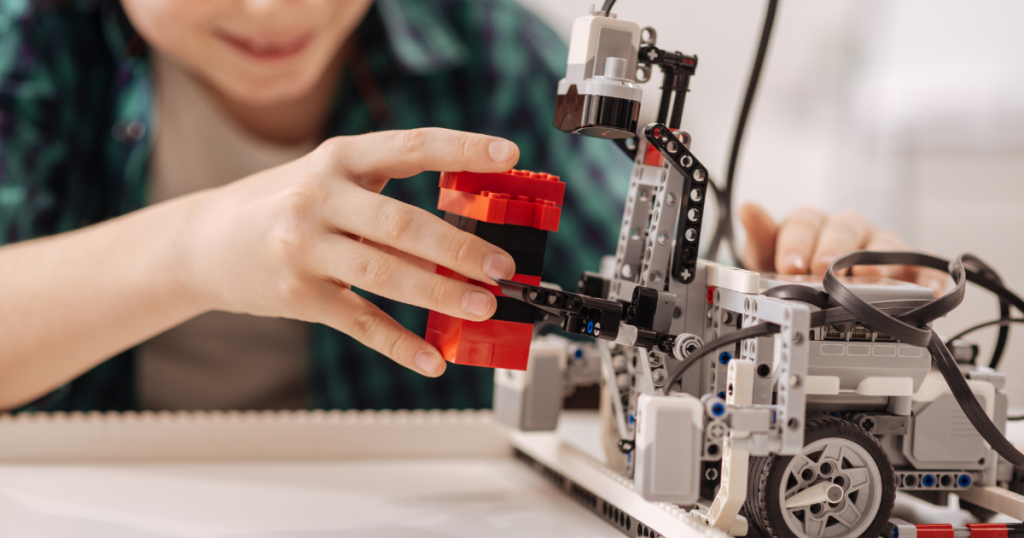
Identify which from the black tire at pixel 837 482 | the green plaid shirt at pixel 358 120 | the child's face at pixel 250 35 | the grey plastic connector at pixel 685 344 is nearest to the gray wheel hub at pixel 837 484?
the black tire at pixel 837 482

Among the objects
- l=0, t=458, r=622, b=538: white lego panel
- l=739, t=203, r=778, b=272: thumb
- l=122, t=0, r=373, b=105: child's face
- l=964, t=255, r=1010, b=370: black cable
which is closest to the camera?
l=0, t=458, r=622, b=538: white lego panel

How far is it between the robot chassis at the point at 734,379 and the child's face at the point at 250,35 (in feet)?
2.11

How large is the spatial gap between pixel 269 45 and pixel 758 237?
0.76 m

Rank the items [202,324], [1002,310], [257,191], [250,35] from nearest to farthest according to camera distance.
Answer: [257,191] < [1002,310] < [250,35] < [202,324]

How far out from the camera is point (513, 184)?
516 millimetres

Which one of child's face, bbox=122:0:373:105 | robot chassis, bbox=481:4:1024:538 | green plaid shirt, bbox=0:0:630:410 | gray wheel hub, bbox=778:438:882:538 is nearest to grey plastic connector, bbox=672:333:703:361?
robot chassis, bbox=481:4:1024:538

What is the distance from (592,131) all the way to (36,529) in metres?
0.52

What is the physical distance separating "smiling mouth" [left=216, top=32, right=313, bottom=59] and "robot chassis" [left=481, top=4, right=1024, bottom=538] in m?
0.68

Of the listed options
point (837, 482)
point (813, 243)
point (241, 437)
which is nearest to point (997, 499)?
point (837, 482)

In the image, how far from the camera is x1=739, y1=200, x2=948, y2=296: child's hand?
741 millimetres

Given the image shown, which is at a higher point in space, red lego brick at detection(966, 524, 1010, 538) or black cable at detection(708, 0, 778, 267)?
black cable at detection(708, 0, 778, 267)

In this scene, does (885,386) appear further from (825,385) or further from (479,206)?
(479,206)

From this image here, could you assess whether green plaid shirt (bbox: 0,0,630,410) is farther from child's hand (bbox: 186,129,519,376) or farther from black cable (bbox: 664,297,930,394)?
black cable (bbox: 664,297,930,394)

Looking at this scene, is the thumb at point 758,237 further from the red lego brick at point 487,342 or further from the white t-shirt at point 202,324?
the white t-shirt at point 202,324
